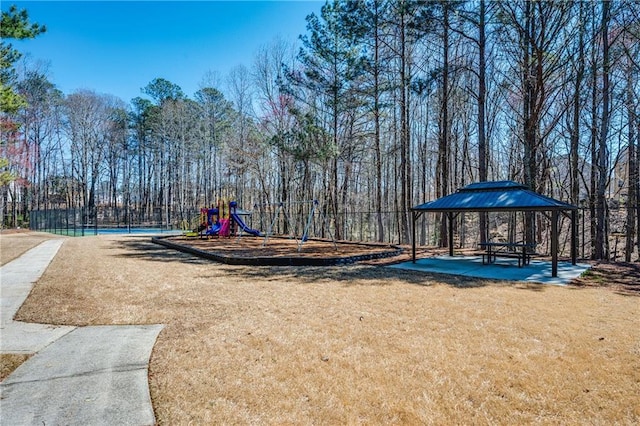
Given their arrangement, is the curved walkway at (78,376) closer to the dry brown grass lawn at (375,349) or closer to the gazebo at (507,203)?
the dry brown grass lawn at (375,349)

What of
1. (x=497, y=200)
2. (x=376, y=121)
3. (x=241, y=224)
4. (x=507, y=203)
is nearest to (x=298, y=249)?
(x=241, y=224)

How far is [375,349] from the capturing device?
346 cm

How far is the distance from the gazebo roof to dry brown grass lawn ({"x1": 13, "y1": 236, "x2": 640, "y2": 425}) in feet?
6.62

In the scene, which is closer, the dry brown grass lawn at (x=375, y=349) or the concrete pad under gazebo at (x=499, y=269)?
the dry brown grass lawn at (x=375, y=349)

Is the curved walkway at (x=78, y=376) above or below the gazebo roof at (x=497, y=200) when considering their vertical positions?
below

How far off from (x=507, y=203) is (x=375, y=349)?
622 cm

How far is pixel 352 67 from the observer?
1554 centimetres

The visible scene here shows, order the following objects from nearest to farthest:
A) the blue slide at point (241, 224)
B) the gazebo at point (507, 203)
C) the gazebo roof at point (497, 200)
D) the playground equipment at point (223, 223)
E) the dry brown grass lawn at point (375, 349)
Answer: the dry brown grass lawn at point (375, 349) → the gazebo at point (507, 203) → the gazebo roof at point (497, 200) → the blue slide at point (241, 224) → the playground equipment at point (223, 223)

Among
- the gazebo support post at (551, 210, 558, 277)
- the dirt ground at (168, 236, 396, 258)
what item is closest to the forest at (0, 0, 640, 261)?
the dirt ground at (168, 236, 396, 258)

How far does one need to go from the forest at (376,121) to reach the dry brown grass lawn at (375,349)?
5.68 metres

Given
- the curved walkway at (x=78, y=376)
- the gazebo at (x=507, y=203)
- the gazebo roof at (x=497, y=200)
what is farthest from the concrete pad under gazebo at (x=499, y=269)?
the curved walkway at (x=78, y=376)

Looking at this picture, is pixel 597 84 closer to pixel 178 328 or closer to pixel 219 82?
pixel 178 328

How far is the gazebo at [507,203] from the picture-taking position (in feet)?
24.7

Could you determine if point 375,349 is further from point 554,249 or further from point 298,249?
point 298,249
